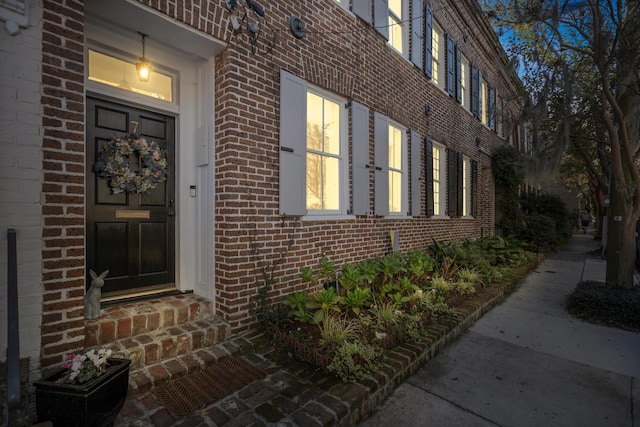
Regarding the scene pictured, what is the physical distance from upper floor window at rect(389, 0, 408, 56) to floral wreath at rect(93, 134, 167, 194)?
15.6ft

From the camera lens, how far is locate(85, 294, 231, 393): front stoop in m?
2.36

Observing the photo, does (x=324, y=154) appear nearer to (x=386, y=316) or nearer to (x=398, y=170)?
(x=398, y=170)

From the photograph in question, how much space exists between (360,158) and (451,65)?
486cm

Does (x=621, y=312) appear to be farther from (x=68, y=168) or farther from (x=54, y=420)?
(x=68, y=168)

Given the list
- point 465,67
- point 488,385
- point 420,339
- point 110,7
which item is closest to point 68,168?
point 110,7

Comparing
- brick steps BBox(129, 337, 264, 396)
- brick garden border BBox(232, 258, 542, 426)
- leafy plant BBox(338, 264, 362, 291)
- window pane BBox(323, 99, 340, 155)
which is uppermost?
window pane BBox(323, 99, 340, 155)

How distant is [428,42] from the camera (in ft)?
21.7

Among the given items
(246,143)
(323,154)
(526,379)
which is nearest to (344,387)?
(526,379)

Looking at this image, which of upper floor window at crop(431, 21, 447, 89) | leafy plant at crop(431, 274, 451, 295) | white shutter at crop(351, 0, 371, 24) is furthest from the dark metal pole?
upper floor window at crop(431, 21, 447, 89)

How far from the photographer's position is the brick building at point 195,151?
6.89ft

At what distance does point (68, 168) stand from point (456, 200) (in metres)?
7.44

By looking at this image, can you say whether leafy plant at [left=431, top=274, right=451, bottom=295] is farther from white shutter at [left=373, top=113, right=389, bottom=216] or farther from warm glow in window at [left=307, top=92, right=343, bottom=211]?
warm glow in window at [left=307, top=92, right=343, bottom=211]

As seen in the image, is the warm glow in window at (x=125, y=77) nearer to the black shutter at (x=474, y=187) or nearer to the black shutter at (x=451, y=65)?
the black shutter at (x=451, y=65)

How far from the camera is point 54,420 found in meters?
1.64
